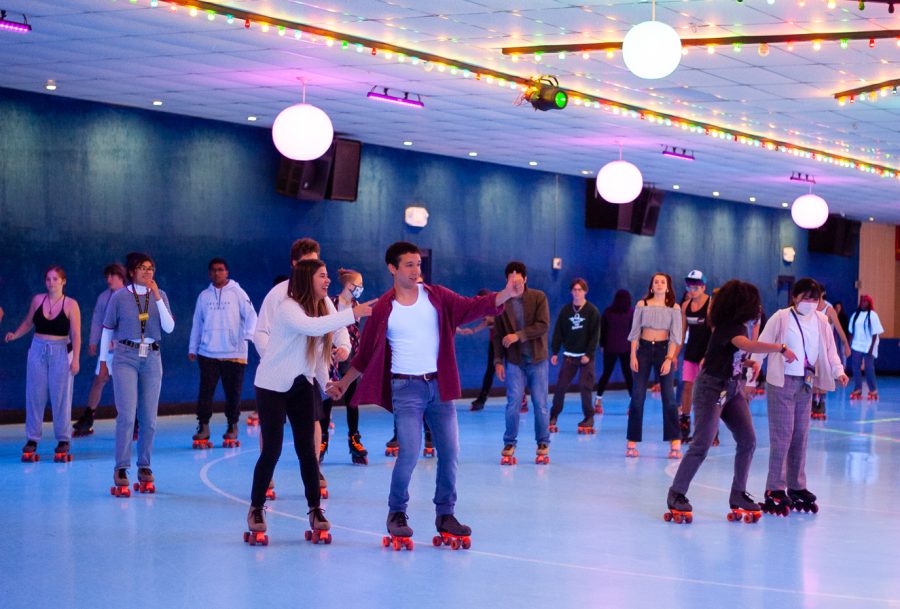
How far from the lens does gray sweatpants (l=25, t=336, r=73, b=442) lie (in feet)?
31.4

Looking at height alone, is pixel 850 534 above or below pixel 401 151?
below

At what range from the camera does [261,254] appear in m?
14.3

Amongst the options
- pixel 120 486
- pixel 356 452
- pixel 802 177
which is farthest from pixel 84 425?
pixel 802 177

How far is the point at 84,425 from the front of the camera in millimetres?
11391

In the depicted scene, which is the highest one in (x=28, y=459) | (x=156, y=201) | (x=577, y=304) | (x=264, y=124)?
(x=264, y=124)

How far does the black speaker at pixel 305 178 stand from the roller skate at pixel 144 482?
22.4 feet

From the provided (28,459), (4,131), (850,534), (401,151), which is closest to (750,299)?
(850,534)

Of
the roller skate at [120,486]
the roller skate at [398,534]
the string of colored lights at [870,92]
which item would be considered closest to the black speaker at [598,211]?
the string of colored lights at [870,92]

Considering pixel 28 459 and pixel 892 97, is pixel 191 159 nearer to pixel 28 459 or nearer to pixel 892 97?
pixel 28 459

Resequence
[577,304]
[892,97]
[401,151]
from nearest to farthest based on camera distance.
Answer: [892,97] → [577,304] → [401,151]

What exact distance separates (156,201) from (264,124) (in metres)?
1.58

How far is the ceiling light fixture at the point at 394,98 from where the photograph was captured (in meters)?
11.7

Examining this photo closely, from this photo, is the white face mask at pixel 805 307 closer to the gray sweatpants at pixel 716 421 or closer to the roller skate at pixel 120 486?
the gray sweatpants at pixel 716 421

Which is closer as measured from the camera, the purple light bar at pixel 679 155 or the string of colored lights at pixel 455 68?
the string of colored lights at pixel 455 68
